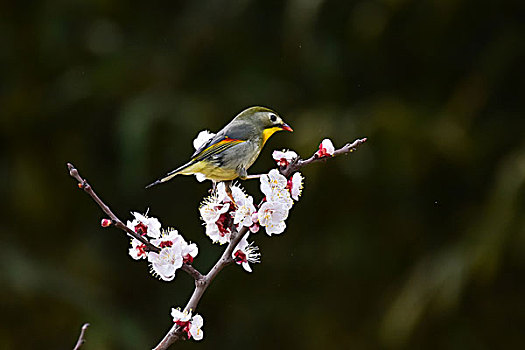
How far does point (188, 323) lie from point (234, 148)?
0.29 metres

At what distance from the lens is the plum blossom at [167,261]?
0.80 metres

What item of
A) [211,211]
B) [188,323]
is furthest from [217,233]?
[188,323]

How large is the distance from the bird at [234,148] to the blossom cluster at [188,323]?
0.21 metres

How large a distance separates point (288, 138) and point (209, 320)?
987 millimetres

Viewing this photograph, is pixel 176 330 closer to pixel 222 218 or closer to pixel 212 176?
pixel 222 218

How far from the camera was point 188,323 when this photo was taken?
774mm

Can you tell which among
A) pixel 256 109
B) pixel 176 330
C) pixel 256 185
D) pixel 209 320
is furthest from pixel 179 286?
pixel 176 330

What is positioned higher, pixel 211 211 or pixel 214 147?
pixel 214 147

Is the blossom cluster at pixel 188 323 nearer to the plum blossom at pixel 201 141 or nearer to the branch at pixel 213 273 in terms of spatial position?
the branch at pixel 213 273

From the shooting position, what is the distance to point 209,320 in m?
3.32

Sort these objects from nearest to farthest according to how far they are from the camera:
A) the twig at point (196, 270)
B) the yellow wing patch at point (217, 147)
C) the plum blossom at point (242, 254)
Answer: the twig at point (196, 270), the plum blossom at point (242, 254), the yellow wing patch at point (217, 147)

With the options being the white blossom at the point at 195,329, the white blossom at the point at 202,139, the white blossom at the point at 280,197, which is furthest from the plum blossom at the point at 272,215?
the white blossom at the point at 202,139

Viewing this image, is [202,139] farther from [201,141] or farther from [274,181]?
[274,181]

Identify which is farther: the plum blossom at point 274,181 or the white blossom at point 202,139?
the white blossom at point 202,139
